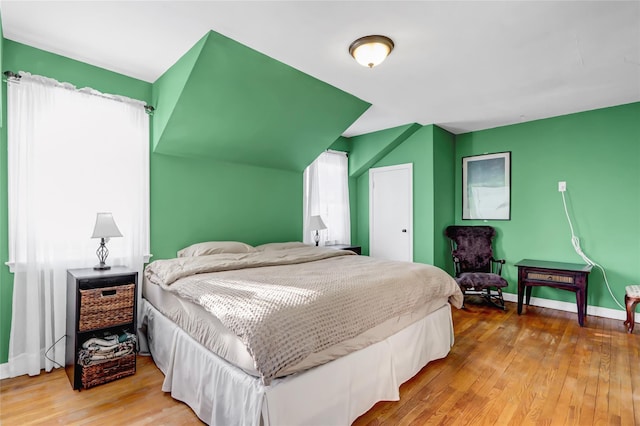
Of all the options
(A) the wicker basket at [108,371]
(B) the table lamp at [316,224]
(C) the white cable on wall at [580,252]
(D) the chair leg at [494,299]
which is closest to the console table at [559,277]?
(C) the white cable on wall at [580,252]

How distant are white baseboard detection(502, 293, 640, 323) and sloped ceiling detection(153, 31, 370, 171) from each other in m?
3.29

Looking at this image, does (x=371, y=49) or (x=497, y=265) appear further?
(x=497, y=265)

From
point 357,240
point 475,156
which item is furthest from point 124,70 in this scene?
point 475,156

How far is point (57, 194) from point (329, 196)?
11.0ft

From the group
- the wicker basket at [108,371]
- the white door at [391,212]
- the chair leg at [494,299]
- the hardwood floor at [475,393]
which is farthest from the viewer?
the white door at [391,212]

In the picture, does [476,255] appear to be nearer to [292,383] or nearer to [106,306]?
[292,383]

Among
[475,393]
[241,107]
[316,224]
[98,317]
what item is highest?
[241,107]

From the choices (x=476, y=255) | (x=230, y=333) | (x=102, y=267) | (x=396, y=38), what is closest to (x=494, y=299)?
(x=476, y=255)

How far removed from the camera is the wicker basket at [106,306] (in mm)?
2268

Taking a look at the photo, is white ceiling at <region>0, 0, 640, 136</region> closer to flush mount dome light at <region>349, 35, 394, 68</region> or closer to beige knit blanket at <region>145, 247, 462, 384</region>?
flush mount dome light at <region>349, 35, 394, 68</region>

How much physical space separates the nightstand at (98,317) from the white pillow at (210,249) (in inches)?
26.4

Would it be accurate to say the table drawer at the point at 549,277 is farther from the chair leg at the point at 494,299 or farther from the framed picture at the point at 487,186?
the framed picture at the point at 487,186

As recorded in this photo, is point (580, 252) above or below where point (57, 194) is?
below

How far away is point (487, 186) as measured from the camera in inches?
183
